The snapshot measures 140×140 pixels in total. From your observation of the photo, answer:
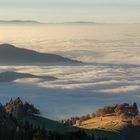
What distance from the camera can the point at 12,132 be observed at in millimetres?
195125

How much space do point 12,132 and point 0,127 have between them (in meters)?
3.76

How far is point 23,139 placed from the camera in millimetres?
191875

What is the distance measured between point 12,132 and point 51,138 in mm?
9084

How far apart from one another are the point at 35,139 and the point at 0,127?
14.3 metres

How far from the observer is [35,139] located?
186000 mm

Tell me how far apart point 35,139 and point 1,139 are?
8.11 meters

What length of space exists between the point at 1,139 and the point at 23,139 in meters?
5.73

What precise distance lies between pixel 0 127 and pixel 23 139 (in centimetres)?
814

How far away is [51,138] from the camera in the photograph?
195000 millimetres

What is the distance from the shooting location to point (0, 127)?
197250 millimetres

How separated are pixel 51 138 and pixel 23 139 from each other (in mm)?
7005

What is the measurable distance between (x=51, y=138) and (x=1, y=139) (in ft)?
41.7
